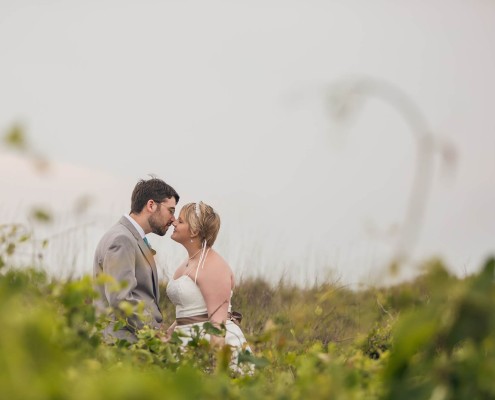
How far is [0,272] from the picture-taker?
9.28 feet

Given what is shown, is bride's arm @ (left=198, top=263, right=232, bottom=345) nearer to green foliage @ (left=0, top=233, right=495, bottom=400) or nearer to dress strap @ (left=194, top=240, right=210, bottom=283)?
dress strap @ (left=194, top=240, right=210, bottom=283)

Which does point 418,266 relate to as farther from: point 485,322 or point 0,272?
point 0,272

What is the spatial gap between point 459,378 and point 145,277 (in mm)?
4802

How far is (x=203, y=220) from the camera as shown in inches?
288

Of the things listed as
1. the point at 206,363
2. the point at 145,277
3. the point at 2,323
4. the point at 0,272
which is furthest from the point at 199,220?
the point at 2,323

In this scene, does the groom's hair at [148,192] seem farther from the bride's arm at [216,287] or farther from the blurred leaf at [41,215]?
the blurred leaf at [41,215]

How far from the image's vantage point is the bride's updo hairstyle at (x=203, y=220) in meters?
7.31

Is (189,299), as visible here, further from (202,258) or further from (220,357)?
(220,357)

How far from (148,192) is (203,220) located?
569 mm

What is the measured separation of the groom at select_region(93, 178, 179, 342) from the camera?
6180 millimetres

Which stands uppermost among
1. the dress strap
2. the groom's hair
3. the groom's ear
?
the groom's hair

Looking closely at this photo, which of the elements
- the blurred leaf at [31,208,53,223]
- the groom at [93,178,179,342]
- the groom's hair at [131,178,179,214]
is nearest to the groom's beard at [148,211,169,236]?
the groom at [93,178,179,342]

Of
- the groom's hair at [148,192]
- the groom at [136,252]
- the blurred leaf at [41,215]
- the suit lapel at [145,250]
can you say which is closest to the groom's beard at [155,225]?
the groom at [136,252]

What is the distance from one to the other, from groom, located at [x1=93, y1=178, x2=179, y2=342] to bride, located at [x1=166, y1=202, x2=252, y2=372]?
229mm
